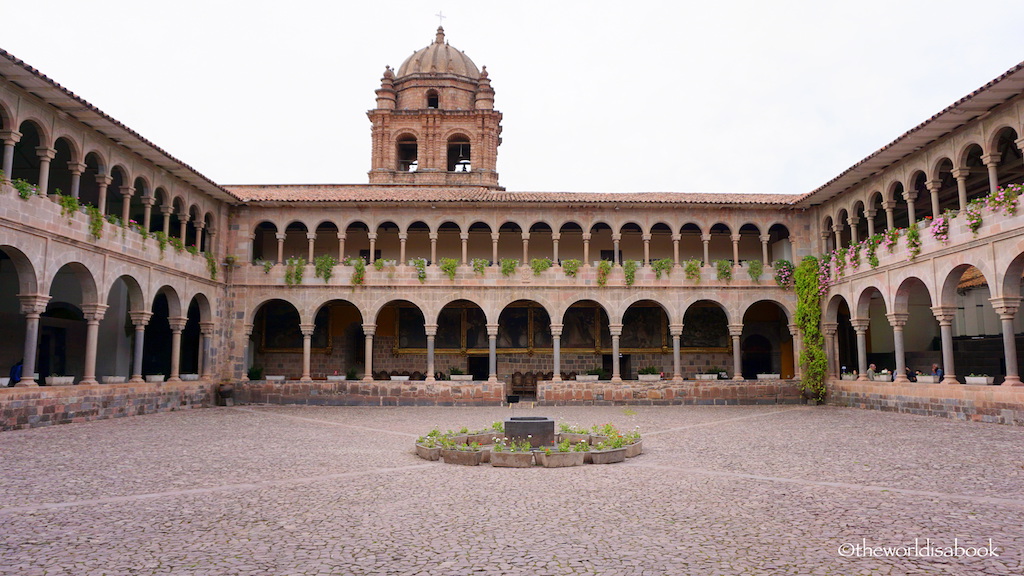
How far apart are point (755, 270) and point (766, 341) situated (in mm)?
4974

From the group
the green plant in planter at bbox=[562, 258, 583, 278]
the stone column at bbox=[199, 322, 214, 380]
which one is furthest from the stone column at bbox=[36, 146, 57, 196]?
the green plant in planter at bbox=[562, 258, 583, 278]

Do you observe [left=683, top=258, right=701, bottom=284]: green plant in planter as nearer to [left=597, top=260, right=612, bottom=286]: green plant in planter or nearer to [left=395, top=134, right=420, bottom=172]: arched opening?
[left=597, top=260, right=612, bottom=286]: green plant in planter

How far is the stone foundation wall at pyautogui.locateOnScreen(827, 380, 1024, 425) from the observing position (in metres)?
→ 15.2

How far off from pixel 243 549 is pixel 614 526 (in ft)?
10.4

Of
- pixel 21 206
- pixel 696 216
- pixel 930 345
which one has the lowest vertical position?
pixel 930 345

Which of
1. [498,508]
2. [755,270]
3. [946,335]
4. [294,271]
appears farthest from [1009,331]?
[294,271]

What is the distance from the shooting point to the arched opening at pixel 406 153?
34.8m

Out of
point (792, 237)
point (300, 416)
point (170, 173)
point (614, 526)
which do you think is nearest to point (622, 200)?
point (792, 237)

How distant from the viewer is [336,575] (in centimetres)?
481

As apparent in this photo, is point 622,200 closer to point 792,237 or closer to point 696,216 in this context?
point 696,216

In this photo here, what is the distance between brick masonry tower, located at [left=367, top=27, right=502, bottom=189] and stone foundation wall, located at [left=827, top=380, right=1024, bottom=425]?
19.2m

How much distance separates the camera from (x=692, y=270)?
24453 millimetres

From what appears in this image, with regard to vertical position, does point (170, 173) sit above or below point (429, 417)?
above

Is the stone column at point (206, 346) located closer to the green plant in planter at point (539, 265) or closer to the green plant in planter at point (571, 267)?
the green plant in planter at point (539, 265)
